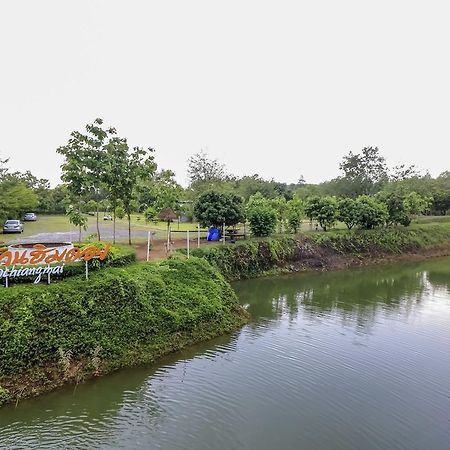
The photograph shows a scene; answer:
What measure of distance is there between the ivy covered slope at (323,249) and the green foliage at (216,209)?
1.93 m

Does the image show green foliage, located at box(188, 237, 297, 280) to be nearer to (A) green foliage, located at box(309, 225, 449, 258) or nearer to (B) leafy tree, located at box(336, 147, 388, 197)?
(A) green foliage, located at box(309, 225, 449, 258)

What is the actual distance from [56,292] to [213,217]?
15.4m

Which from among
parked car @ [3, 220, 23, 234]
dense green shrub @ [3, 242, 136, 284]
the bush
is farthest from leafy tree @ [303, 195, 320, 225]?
parked car @ [3, 220, 23, 234]

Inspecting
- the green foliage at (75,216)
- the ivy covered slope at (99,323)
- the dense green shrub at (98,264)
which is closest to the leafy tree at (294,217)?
the green foliage at (75,216)

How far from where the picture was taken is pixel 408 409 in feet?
35.2

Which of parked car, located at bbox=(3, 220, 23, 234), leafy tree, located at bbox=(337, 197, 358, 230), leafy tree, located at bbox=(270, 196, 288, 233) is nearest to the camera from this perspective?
parked car, located at bbox=(3, 220, 23, 234)

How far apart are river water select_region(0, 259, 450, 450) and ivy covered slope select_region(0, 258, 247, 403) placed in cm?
52

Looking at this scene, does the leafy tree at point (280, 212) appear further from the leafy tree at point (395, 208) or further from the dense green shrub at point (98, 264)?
the dense green shrub at point (98, 264)

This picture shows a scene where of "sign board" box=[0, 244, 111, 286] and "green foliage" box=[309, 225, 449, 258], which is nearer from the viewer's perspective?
"sign board" box=[0, 244, 111, 286]

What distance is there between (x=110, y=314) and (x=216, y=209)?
48.8 feet

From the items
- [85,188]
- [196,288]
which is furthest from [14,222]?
[196,288]

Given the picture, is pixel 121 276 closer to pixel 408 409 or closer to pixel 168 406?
pixel 168 406

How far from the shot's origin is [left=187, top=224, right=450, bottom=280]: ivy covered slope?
2547cm

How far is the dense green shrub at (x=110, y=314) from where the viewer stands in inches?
441
